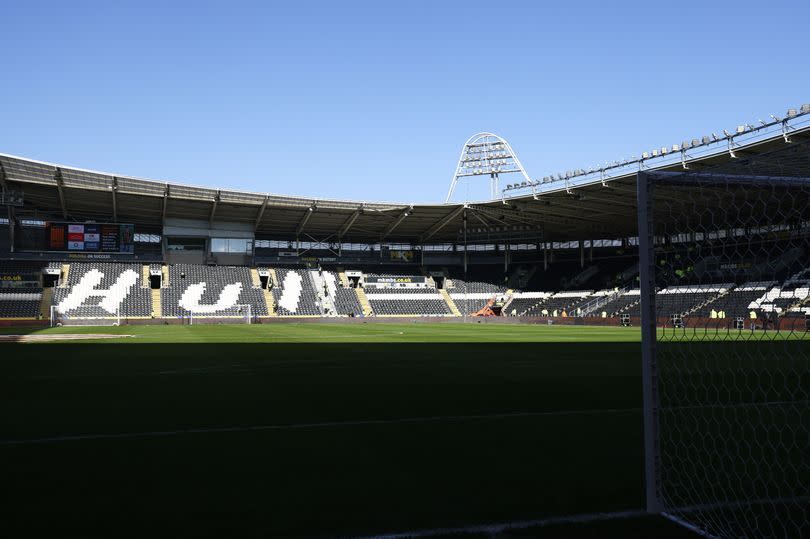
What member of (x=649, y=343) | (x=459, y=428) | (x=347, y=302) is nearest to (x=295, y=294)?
(x=347, y=302)

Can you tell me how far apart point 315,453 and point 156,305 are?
5835 centimetres

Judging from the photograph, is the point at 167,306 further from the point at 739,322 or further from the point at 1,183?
the point at 739,322

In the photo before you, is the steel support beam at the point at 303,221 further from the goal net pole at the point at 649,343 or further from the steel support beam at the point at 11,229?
the goal net pole at the point at 649,343

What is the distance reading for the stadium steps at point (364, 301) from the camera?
6900 cm

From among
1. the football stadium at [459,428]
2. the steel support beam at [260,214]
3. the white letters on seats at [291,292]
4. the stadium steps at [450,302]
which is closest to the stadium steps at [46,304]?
the steel support beam at [260,214]

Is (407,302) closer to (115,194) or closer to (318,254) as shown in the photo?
(318,254)

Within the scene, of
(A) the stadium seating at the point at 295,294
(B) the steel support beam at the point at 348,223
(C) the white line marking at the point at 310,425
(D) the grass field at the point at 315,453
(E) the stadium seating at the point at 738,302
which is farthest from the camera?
(A) the stadium seating at the point at 295,294

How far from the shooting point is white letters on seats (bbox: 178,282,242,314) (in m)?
61.3

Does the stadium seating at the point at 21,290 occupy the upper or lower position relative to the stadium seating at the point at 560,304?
upper

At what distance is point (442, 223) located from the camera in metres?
69.9

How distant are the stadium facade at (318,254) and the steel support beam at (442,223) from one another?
0.66 feet

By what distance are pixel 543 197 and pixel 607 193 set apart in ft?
20.1

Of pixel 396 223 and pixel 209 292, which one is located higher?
pixel 396 223

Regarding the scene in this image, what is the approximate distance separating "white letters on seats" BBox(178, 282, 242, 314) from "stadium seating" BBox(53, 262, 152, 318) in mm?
3445
